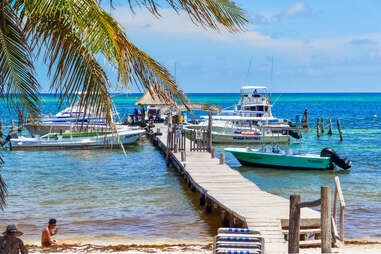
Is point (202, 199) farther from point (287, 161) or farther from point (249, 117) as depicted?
→ point (249, 117)

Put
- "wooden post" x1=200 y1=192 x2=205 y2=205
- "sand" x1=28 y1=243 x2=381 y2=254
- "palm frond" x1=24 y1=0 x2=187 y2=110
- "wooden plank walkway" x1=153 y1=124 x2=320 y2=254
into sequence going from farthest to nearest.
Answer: "wooden post" x1=200 y1=192 x2=205 y2=205 → "sand" x1=28 y1=243 x2=381 y2=254 → "wooden plank walkway" x1=153 y1=124 x2=320 y2=254 → "palm frond" x1=24 y1=0 x2=187 y2=110

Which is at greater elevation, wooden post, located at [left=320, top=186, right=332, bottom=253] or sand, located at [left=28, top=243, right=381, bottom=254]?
wooden post, located at [left=320, top=186, right=332, bottom=253]

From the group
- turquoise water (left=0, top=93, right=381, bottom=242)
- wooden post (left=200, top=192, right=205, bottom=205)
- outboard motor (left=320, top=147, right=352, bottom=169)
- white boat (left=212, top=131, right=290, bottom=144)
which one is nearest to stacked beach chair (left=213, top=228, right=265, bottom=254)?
turquoise water (left=0, top=93, right=381, bottom=242)

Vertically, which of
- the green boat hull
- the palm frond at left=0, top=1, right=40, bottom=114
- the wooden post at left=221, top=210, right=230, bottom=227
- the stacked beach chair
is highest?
the palm frond at left=0, top=1, right=40, bottom=114

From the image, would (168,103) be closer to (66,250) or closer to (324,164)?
(66,250)

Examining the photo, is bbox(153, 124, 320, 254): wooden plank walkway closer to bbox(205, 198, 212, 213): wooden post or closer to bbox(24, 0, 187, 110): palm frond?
bbox(205, 198, 212, 213): wooden post

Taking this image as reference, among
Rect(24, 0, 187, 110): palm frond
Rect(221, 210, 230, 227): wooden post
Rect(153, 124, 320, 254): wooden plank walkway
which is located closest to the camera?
Rect(24, 0, 187, 110): palm frond

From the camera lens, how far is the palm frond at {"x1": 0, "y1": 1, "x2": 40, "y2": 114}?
19.6ft

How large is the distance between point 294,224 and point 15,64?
6.23 m

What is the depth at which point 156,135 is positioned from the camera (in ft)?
138

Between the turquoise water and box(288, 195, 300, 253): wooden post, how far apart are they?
387cm

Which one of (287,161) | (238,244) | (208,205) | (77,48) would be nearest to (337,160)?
(287,161)

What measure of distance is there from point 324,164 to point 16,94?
23.6m

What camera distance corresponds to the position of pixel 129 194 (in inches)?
856
